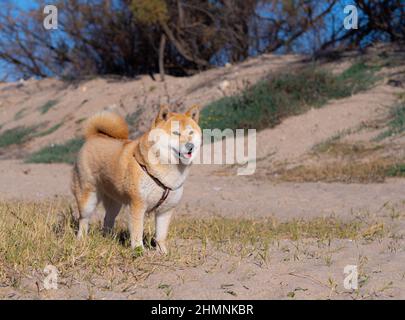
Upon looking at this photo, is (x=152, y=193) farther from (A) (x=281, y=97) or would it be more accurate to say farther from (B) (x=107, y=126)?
(A) (x=281, y=97)

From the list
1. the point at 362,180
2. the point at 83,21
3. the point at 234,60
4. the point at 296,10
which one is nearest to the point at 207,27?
the point at 234,60

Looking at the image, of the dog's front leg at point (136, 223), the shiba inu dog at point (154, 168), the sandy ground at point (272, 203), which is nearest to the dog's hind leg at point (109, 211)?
the shiba inu dog at point (154, 168)

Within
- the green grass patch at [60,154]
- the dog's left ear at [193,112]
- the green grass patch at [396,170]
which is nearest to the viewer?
the dog's left ear at [193,112]

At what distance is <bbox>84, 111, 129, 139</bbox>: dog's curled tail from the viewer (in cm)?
494

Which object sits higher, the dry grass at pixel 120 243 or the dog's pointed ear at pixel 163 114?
the dog's pointed ear at pixel 163 114

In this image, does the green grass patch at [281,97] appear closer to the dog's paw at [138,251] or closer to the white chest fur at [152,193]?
the white chest fur at [152,193]

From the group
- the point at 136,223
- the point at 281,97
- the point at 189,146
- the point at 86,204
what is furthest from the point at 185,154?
the point at 281,97

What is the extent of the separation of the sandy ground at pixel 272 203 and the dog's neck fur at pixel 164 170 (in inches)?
25.3

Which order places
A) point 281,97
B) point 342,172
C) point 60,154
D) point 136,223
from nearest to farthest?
1. point 136,223
2. point 342,172
3. point 281,97
4. point 60,154

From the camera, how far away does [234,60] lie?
68.8 ft

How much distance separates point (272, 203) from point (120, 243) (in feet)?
11.5

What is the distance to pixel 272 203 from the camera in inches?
299

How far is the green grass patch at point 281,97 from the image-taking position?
43.5 ft

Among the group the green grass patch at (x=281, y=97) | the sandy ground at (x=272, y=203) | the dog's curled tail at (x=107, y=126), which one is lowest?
the sandy ground at (x=272, y=203)
